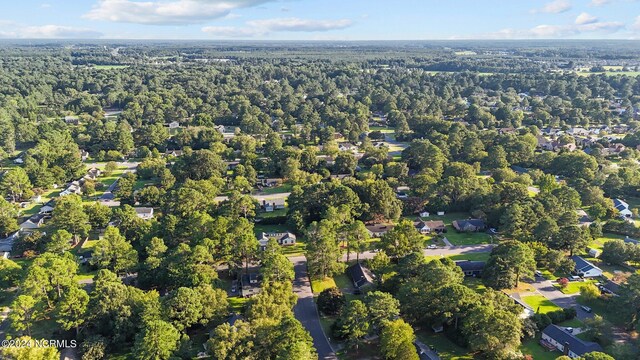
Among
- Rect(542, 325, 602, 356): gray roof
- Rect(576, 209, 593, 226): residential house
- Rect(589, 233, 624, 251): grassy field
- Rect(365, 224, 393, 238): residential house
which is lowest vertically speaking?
Rect(589, 233, 624, 251): grassy field

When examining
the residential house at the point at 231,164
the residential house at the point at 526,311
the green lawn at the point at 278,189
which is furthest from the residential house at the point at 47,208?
the residential house at the point at 526,311

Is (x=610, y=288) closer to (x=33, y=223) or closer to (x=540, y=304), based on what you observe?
(x=540, y=304)

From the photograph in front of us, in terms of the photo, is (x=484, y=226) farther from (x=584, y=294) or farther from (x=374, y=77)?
(x=374, y=77)

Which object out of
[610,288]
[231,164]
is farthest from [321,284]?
[231,164]

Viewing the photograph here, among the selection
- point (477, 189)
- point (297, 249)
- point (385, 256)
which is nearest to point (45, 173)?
point (297, 249)

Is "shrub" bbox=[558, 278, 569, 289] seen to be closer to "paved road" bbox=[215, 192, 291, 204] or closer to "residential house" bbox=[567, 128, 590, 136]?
"paved road" bbox=[215, 192, 291, 204]

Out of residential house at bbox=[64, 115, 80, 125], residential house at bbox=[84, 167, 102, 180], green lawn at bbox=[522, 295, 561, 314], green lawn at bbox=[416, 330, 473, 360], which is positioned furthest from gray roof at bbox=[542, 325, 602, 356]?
residential house at bbox=[64, 115, 80, 125]

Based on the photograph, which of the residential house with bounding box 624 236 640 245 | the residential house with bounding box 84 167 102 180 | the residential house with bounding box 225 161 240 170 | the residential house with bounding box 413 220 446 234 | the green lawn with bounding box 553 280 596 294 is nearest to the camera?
the green lawn with bounding box 553 280 596 294
